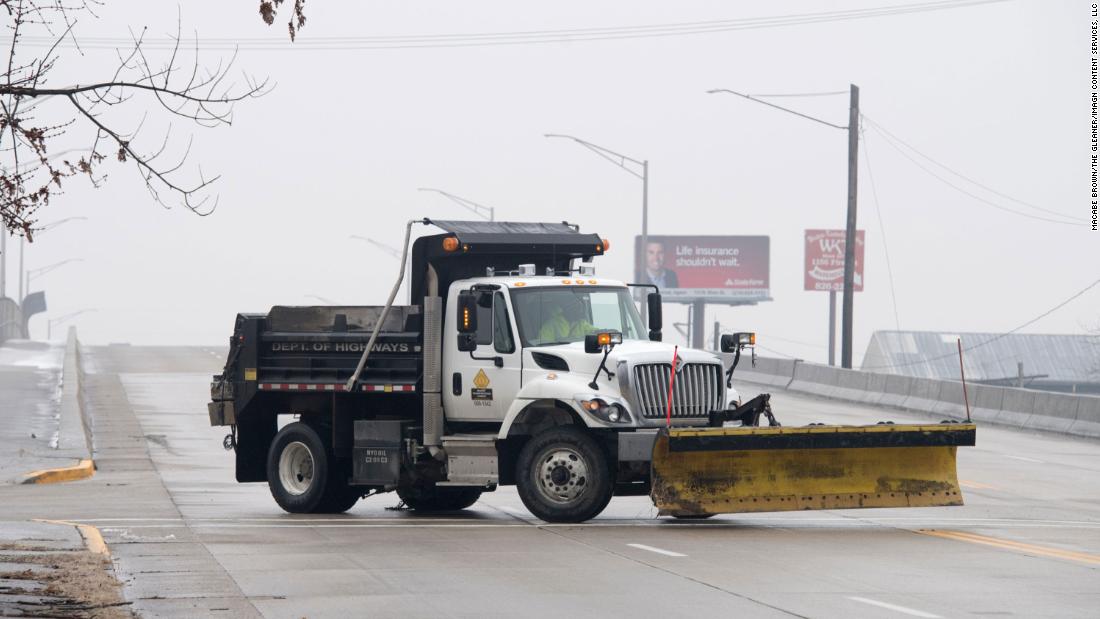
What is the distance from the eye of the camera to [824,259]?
524 feet

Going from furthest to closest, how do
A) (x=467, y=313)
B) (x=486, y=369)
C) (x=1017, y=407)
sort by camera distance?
(x=1017, y=407)
(x=486, y=369)
(x=467, y=313)

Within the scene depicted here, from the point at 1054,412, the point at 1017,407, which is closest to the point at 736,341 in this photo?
the point at 1054,412

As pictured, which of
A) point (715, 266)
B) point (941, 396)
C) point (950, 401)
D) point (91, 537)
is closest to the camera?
point (91, 537)

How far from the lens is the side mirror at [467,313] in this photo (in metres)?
18.4

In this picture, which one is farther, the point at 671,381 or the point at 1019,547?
the point at 671,381

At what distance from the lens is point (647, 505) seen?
2145 centimetres

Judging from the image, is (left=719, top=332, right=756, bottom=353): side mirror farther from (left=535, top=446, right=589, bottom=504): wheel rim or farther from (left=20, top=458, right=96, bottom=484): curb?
(left=20, top=458, right=96, bottom=484): curb

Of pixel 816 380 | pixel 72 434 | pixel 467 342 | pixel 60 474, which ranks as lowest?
pixel 60 474

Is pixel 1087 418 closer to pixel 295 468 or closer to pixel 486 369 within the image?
pixel 486 369

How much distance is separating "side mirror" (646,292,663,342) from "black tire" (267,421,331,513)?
4.00 metres

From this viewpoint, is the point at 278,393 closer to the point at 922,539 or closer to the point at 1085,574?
the point at 922,539

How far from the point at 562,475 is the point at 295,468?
12.4ft

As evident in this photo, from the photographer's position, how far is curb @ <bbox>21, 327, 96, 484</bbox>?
2500 cm

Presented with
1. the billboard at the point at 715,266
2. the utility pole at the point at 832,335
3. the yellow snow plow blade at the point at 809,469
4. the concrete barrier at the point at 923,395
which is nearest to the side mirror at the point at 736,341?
the yellow snow plow blade at the point at 809,469
